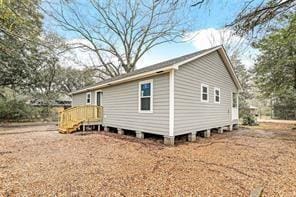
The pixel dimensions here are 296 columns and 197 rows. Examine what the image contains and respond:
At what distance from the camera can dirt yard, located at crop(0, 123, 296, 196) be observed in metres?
3.70

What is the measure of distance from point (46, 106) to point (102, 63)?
8113 millimetres

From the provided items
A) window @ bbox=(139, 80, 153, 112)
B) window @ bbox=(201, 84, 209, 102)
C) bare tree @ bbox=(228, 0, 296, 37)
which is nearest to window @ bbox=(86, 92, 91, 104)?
window @ bbox=(139, 80, 153, 112)

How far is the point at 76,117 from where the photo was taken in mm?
12195

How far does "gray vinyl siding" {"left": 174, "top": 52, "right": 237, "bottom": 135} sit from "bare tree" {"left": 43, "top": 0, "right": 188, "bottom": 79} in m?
10.3

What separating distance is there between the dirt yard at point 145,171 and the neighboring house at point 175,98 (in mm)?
1669

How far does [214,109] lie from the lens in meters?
11.2

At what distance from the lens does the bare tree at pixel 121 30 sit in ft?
70.5

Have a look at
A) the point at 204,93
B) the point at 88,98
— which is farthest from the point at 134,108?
the point at 88,98

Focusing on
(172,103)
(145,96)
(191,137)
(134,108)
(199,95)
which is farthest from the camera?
(134,108)

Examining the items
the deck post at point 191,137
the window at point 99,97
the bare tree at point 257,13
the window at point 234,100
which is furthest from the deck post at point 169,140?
the window at point 234,100

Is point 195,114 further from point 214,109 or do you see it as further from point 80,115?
point 80,115

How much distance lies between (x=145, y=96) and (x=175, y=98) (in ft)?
5.48

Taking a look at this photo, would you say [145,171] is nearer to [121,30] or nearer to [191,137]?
[191,137]

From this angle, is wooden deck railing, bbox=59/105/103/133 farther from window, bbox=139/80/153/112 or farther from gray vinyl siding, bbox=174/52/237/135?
gray vinyl siding, bbox=174/52/237/135
